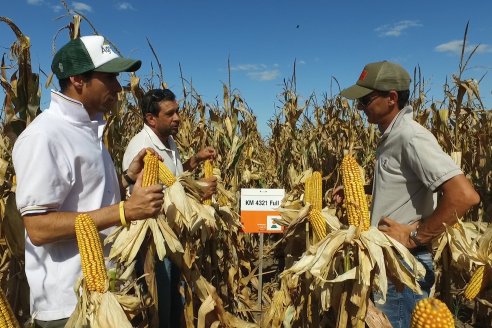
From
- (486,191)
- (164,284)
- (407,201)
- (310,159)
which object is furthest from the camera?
(310,159)

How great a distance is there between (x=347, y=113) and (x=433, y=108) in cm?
234

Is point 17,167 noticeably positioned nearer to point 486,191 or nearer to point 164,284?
point 164,284

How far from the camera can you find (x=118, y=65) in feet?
8.21

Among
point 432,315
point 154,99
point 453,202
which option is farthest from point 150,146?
point 432,315

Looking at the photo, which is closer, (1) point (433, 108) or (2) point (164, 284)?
(2) point (164, 284)

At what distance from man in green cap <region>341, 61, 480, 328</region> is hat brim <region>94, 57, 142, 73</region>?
1682 mm

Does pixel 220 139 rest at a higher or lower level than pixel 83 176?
higher

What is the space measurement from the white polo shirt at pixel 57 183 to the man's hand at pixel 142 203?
0.28m

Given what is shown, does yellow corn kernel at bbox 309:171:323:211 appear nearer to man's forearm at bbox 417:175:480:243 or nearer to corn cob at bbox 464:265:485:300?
man's forearm at bbox 417:175:480:243

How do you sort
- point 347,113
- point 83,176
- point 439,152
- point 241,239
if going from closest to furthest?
point 83,176, point 439,152, point 241,239, point 347,113

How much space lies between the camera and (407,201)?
110 inches

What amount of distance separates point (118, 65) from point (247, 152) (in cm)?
566

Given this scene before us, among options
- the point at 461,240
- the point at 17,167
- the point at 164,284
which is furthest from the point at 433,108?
the point at 17,167

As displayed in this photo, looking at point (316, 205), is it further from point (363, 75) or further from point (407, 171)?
point (363, 75)
